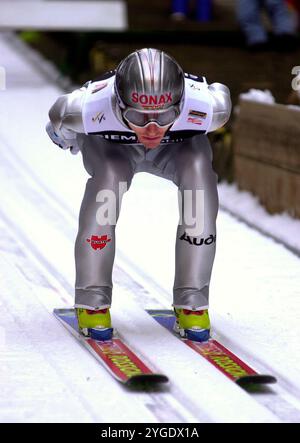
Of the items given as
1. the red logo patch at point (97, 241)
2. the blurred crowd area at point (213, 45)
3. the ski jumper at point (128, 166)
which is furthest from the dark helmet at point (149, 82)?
the blurred crowd area at point (213, 45)

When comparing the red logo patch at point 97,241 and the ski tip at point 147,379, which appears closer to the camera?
the ski tip at point 147,379

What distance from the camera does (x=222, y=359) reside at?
6602 millimetres

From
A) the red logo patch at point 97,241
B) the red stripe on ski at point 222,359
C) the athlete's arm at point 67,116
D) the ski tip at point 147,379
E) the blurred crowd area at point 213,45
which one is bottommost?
the blurred crowd area at point 213,45

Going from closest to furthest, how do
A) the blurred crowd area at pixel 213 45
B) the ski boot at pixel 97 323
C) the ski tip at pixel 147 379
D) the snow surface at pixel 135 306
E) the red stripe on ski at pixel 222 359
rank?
the snow surface at pixel 135 306 < the ski tip at pixel 147 379 < the red stripe on ski at pixel 222 359 < the ski boot at pixel 97 323 < the blurred crowd area at pixel 213 45

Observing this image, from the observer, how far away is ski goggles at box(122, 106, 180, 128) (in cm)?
648

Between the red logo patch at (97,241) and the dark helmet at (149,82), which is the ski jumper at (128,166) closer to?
the red logo patch at (97,241)

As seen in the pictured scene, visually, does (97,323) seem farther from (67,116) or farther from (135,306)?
(67,116)

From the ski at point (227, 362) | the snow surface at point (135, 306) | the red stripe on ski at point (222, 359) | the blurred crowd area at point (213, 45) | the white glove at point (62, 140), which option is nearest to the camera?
the snow surface at point (135, 306)

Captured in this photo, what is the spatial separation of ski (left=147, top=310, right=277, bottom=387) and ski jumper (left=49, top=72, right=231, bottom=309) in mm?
200

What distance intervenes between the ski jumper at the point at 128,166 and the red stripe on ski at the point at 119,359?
20 cm

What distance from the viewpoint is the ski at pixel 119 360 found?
6211mm

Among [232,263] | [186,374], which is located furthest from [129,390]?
[232,263]

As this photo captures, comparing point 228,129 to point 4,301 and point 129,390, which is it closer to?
point 4,301

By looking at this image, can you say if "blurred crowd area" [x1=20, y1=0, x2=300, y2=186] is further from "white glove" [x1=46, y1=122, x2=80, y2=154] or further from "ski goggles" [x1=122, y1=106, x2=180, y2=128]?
"ski goggles" [x1=122, y1=106, x2=180, y2=128]
